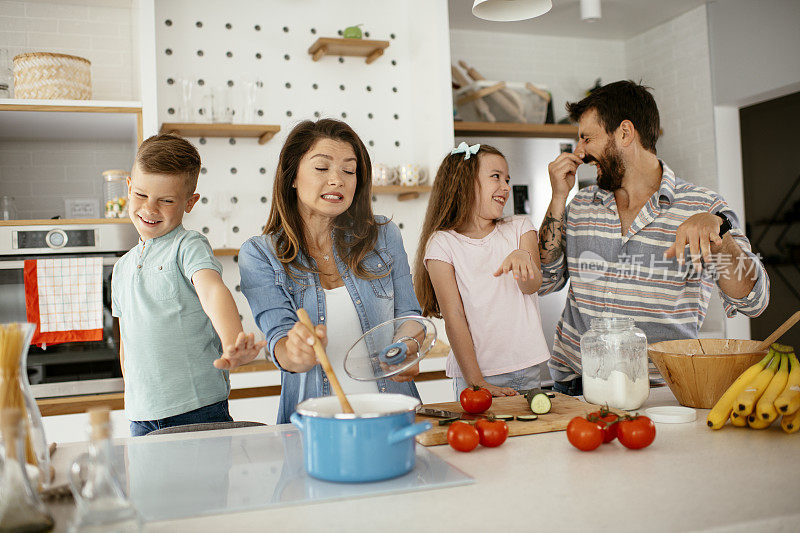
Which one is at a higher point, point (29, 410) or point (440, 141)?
point (440, 141)

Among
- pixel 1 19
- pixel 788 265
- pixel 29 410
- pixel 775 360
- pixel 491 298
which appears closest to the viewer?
pixel 29 410

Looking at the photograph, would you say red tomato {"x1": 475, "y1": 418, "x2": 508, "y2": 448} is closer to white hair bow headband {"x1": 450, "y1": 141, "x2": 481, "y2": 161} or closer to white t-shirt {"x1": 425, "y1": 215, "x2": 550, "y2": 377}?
white t-shirt {"x1": 425, "y1": 215, "x2": 550, "y2": 377}

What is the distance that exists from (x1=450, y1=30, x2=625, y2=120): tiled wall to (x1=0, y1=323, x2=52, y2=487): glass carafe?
12.0 ft

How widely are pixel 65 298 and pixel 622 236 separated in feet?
7.17

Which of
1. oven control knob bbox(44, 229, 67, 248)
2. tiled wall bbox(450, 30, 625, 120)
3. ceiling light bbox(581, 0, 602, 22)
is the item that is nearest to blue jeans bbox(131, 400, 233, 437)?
oven control knob bbox(44, 229, 67, 248)

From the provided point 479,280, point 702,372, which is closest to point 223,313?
point 479,280

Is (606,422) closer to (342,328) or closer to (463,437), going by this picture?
(463,437)

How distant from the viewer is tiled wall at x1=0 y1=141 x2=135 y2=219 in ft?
11.0

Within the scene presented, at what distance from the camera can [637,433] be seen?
3.98 feet

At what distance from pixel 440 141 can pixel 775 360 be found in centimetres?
237

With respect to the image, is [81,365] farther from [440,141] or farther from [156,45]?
[440,141]

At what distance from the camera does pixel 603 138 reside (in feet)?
7.33

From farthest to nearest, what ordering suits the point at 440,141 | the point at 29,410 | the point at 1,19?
the point at 440,141 → the point at 1,19 → the point at 29,410

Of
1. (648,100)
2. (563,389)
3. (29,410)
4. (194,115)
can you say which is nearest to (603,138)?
(648,100)
